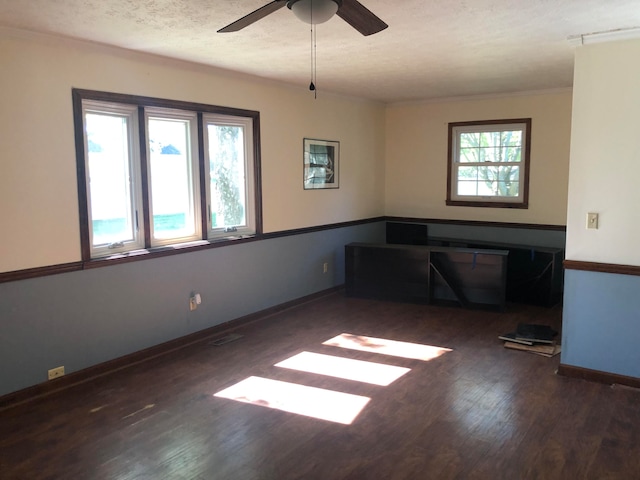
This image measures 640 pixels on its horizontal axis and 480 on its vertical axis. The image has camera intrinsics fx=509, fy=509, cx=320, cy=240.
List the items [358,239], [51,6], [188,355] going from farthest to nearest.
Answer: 1. [358,239]
2. [188,355]
3. [51,6]

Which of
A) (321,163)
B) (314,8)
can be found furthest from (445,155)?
(314,8)

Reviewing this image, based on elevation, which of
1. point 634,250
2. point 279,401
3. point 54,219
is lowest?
point 279,401

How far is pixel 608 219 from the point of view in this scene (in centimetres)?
352

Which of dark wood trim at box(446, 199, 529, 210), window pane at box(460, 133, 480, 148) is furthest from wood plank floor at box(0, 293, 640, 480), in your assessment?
window pane at box(460, 133, 480, 148)

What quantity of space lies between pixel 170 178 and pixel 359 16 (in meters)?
2.55

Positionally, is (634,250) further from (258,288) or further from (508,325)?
(258,288)

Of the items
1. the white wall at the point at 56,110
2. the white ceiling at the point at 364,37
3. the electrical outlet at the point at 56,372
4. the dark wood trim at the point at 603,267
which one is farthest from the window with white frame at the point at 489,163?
the electrical outlet at the point at 56,372

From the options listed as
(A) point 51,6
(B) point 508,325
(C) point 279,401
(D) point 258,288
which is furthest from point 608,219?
(A) point 51,6

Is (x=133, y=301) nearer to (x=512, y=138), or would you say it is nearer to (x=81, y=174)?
(x=81, y=174)

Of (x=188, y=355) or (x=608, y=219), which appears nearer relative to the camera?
(x=608, y=219)

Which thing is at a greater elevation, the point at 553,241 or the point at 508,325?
the point at 553,241

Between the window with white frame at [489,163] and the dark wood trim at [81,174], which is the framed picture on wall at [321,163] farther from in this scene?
the dark wood trim at [81,174]

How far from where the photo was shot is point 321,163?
19.5ft

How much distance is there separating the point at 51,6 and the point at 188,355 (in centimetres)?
266
